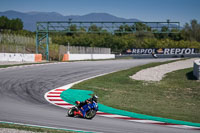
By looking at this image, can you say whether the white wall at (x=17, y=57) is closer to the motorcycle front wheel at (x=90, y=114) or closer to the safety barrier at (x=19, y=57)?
the safety barrier at (x=19, y=57)

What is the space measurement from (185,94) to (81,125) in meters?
8.11

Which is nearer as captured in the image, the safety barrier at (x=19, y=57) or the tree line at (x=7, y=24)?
the safety barrier at (x=19, y=57)

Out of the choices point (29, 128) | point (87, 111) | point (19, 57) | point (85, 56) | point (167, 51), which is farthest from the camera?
point (167, 51)

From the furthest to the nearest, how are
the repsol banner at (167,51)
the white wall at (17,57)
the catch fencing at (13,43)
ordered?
1. the repsol banner at (167,51)
2. the catch fencing at (13,43)
3. the white wall at (17,57)

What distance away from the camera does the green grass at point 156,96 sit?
1152 centimetres

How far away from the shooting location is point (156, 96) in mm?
14953

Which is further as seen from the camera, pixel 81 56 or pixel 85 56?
pixel 85 56

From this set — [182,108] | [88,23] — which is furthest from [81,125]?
[88,23]

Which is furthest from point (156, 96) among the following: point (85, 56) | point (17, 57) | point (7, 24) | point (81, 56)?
point (7, 24)

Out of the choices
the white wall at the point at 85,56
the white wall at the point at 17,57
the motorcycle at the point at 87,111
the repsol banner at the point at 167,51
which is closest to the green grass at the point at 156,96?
the motorcycle at the point at 87,111

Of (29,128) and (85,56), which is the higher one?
(29,128)

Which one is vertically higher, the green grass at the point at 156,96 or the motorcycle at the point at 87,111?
the motorcycle at the point at 87,111

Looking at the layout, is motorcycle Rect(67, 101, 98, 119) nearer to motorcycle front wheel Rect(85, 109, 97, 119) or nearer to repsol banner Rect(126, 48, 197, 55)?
motorcycle front wheel Rect(85, 109, 97, 119)

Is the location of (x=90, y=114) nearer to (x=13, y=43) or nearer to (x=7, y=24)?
(x=13, y=43)
